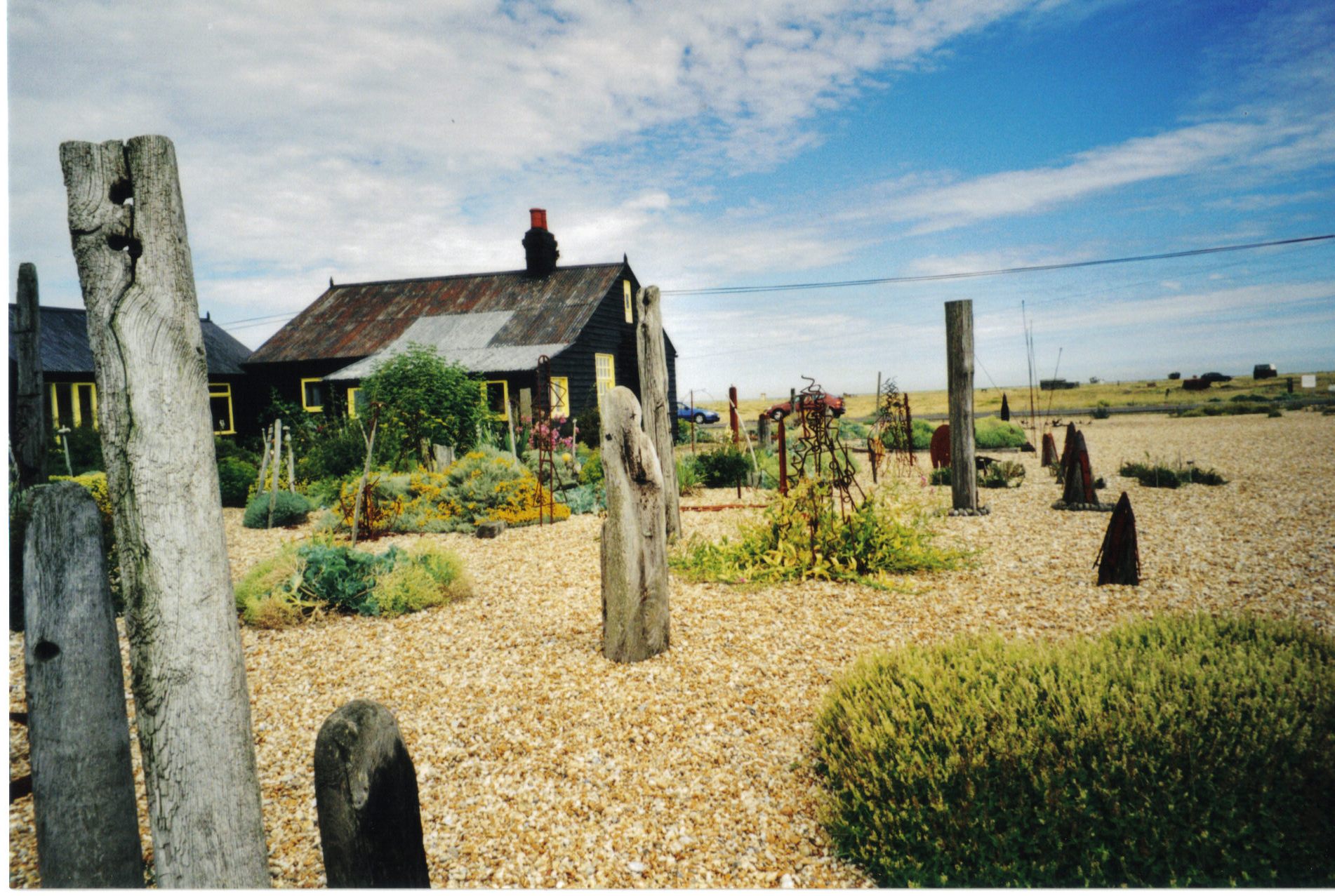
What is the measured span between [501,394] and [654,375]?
41.0 feet

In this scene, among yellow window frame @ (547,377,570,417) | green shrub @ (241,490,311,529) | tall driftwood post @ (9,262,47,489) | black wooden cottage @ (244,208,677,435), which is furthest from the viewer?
black wooden cottage @ (244,208,677,435)

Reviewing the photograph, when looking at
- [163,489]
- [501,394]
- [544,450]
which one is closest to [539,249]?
[501,394]

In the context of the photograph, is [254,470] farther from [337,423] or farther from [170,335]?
[170,335]

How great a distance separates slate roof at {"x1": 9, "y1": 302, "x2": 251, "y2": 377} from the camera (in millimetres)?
16828

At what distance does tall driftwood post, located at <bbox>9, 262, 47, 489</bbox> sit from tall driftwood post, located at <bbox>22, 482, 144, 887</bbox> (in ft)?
17.0

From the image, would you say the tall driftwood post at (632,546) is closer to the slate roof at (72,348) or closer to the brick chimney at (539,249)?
the slate roof at (72,348)

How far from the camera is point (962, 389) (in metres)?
8.74

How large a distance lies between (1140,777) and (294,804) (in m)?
3.55

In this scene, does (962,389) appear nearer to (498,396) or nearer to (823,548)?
(823,548)

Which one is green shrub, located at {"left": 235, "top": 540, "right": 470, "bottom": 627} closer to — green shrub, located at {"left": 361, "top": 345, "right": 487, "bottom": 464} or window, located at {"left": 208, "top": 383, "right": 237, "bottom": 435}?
green shrub, located at {"left": 361, "top": 345, "right": 487, "bottom": 464}

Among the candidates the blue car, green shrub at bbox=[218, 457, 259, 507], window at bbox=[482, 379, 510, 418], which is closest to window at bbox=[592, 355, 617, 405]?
window at bbox=[482, 379, 510, 418]

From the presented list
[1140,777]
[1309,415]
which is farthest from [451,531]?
[1309,415]

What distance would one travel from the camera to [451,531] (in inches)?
378

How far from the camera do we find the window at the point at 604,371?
2067cm
